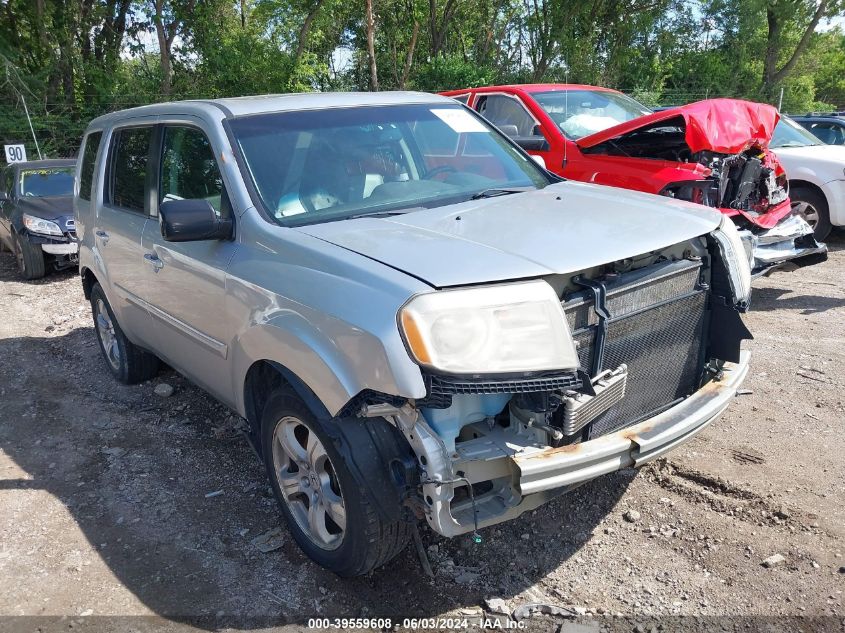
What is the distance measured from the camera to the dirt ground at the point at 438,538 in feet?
9.64

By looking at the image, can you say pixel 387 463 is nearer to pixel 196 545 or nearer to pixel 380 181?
pixel 196 545

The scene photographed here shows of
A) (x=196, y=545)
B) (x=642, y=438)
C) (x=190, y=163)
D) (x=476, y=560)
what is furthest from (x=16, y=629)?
(x=642, y=438)

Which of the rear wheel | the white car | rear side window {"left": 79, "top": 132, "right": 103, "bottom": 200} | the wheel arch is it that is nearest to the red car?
the white car

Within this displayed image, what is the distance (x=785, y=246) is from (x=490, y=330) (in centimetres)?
506

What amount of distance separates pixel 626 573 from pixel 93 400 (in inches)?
157

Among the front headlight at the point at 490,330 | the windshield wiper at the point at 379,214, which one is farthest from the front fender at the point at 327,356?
the windshield wiper at the point at 379,214

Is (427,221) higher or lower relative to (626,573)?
higher

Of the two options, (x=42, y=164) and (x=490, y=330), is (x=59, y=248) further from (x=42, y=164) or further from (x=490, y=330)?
(x=490, y=330)

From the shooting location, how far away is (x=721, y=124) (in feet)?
20.7

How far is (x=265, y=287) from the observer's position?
10.1ft

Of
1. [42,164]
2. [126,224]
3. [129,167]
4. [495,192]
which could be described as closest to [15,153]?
[42,164]

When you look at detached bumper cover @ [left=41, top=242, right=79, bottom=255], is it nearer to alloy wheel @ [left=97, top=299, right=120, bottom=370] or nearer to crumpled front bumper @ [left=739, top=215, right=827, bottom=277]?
alloy wheel @ [left=97, top=299, right=120, bottom=370]

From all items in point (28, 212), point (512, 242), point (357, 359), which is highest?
point (512, 242)

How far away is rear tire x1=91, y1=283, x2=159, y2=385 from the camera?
5.27 meters
